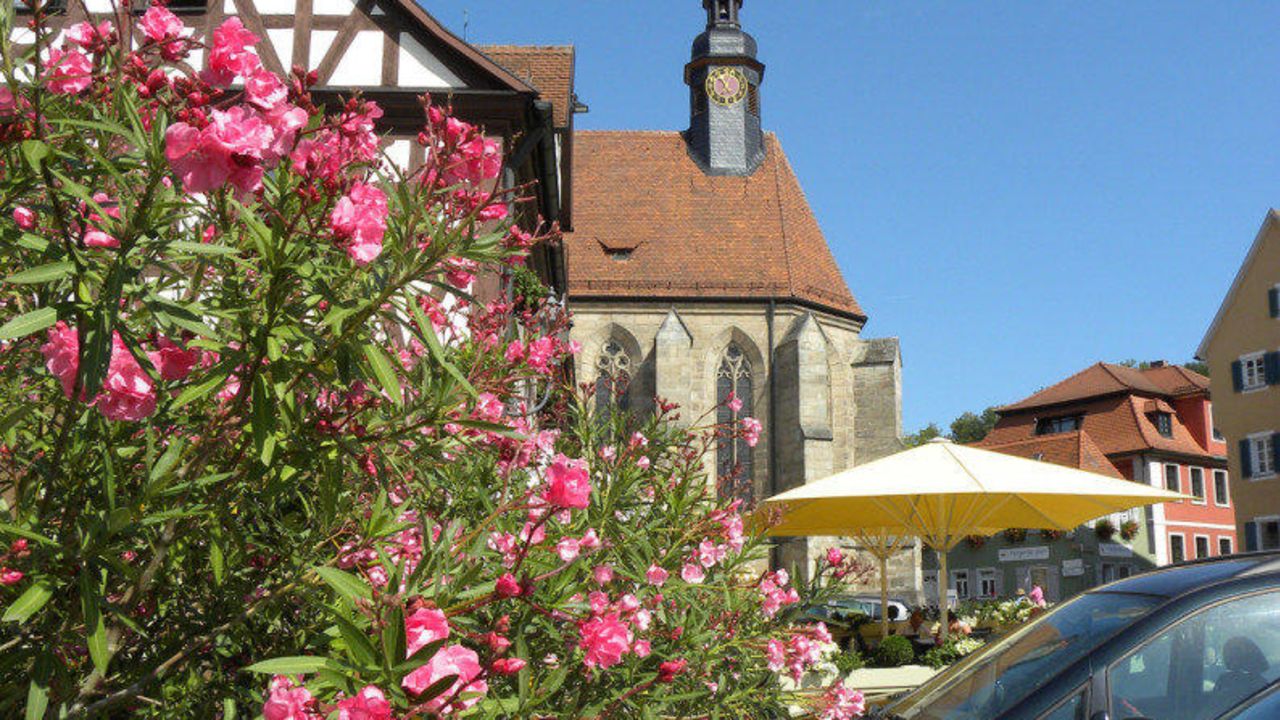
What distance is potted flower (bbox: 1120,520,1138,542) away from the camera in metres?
39.6

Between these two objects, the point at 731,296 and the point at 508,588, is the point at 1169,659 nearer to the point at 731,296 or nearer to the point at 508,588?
the point at 508,588

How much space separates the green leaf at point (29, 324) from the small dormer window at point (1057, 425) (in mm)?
47368

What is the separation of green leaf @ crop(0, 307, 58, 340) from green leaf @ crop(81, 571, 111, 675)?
439 mm

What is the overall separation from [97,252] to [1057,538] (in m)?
40.4

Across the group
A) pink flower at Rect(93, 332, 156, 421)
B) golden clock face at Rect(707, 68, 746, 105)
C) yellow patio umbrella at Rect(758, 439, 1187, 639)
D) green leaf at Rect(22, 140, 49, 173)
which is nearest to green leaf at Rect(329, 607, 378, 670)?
pink flower at Rect(93, 332, 156, 421)

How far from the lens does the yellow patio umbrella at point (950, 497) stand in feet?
31.1

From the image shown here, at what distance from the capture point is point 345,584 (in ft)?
5.96

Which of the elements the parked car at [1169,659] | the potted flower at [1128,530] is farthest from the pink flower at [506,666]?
the potted flower at [1128,530]

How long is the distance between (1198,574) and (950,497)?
7.45m

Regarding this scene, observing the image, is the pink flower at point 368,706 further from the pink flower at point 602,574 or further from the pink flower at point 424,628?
the pink flower at point 602,574

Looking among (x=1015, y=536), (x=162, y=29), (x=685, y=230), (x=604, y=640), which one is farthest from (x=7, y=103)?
(x=1015, y=536)

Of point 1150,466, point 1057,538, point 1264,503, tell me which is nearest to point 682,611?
point 1264,503

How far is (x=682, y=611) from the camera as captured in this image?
13.7ft

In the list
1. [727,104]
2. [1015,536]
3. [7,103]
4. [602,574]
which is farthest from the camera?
[1015,536]
